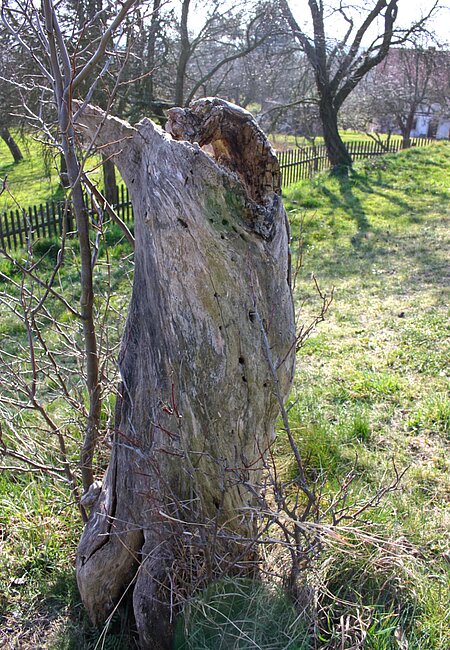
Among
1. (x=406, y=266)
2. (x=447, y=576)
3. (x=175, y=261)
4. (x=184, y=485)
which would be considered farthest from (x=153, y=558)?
(x=406, y=266)

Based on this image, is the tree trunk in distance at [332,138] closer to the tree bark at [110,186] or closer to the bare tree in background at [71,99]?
the tree bark at [110,186]

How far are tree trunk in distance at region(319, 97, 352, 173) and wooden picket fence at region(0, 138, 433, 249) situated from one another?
94 cm

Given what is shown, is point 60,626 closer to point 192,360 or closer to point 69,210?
point 192,360

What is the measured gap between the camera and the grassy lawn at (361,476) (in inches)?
96.0

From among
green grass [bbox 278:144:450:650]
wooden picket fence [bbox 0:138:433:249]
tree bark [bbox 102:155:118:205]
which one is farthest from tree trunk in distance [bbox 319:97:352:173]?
tree bark [bbox 102:155:118:205]

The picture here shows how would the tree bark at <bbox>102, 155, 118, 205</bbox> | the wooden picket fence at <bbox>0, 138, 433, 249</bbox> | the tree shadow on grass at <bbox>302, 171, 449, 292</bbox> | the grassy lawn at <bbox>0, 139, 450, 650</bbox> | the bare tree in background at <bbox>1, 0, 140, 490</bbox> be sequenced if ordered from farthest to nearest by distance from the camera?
the tree bark at <bbox>102, 155, 118, 205</bbox>
the tree shadow on grass at <bbox>302, 171, 449, 292</bbox>
the wooden picket fence at <bbox>0, 138, 433, 249</bbox>
the grassy lawn at <bbox>0, 139, 450, 650</bbox>
the bare tree in background at <bbox>1, 0, 140, 490</bbox>

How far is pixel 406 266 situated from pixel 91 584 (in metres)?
6.75

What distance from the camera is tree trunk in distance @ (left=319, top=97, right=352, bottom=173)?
1534 centimetres

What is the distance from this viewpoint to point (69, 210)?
2920 millimetres

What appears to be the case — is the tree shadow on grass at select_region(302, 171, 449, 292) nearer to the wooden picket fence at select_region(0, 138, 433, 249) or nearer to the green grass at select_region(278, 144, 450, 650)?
the green grass at select_region(278, 144, 450, 650)

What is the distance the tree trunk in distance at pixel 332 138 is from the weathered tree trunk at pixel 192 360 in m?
13.7

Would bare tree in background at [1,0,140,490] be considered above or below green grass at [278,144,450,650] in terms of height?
above

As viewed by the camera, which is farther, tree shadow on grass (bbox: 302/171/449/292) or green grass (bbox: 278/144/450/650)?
tree shadow on grass (bbox: 302/171/449/292)

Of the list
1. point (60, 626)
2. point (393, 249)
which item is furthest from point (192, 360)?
point (393, 249)
